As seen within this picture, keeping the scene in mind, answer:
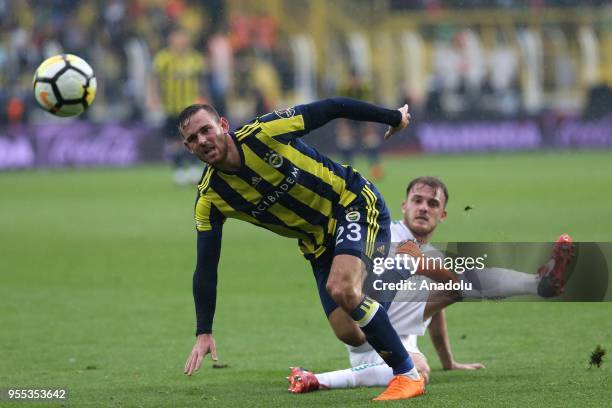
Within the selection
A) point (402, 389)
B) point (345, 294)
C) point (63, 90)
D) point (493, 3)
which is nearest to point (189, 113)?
point (345, 294)

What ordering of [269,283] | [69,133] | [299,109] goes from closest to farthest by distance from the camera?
[299,109] < [269,283] < [69,133]

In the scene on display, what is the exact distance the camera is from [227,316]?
9203mm

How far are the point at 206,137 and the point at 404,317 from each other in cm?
161

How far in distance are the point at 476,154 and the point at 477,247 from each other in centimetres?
2172

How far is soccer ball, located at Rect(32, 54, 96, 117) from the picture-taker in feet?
25.5

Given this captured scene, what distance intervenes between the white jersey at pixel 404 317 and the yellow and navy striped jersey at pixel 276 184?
54 cm

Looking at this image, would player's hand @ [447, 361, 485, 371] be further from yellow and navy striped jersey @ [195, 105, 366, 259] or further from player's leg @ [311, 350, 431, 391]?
yellow and navy striped jersey @ [195, 105, 366, 259]

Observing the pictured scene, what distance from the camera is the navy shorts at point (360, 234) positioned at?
19.8 feet

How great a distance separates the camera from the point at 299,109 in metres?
6.09

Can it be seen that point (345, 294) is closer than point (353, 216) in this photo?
Yes

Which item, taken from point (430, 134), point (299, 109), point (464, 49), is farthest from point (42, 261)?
point (464, 49)

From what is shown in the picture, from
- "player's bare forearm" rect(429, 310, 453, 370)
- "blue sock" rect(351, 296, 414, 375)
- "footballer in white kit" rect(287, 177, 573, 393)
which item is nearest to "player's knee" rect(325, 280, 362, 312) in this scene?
"blue sock" rect(351, 296, 414, 375)

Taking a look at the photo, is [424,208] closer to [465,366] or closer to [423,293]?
[423,293]

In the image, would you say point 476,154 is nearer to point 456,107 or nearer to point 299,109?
point 456,107
